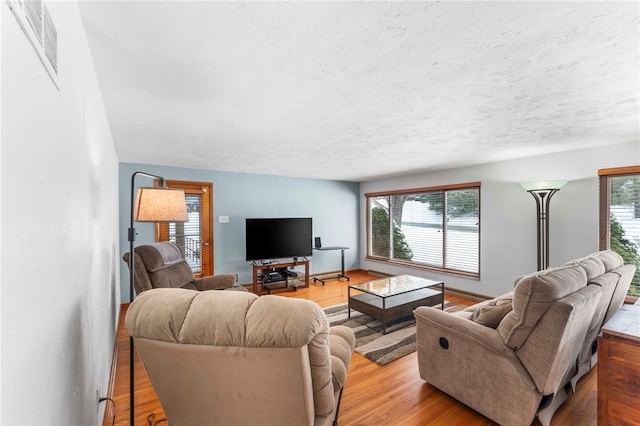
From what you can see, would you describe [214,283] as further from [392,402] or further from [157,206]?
[392,402]

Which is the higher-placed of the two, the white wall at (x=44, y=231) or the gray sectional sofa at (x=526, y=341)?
the white wall at (x=44, y=231)

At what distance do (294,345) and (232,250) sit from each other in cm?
436

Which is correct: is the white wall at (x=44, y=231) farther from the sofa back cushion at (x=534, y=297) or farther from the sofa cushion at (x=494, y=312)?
the sofa cushion at (x=494, y=312)

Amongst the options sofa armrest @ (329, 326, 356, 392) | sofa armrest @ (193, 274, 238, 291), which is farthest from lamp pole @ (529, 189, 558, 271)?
sofa armrest @ (193, 274, 238, 291)

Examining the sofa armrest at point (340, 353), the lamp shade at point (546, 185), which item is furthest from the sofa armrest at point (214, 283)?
the lamp shade at point (546, 185)

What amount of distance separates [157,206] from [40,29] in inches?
49.1

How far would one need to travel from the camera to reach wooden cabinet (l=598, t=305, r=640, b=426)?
58.9 inches

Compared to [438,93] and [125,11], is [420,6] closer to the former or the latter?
[438,93]

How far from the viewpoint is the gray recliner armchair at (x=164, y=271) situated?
270cm

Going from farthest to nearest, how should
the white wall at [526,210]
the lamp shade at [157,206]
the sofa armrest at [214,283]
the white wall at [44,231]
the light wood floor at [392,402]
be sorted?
the white wall at [526,210]
the sofa armrest at [214,283]
the light wood floor at [392,402]
the lamp shade at [157,206]
the white wall at [44,231]

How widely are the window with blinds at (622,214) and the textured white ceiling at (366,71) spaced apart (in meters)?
0.43

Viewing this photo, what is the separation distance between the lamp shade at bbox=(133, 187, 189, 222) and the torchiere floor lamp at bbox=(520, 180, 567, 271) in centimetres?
388

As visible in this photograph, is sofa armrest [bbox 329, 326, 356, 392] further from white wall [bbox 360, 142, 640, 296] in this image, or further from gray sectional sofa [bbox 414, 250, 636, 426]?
white wall [bbox 360, 142, 640, 296]

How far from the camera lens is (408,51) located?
1438 millimetres
